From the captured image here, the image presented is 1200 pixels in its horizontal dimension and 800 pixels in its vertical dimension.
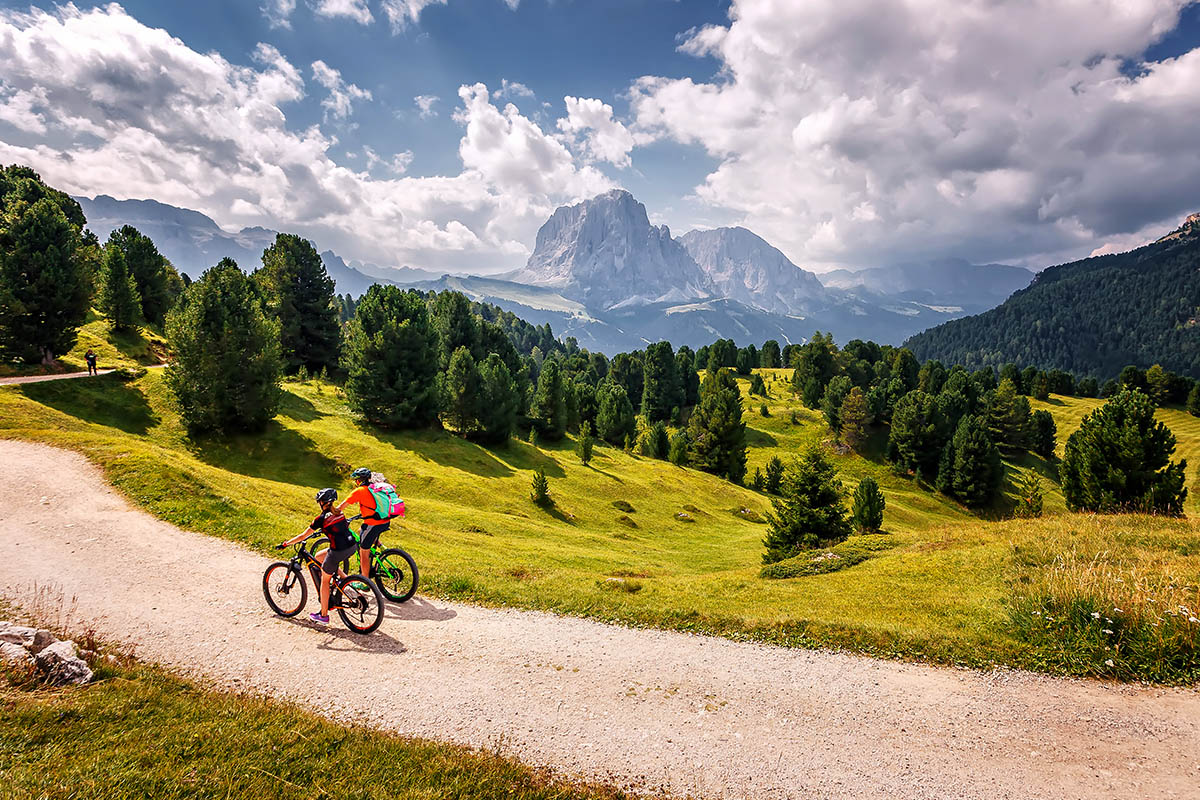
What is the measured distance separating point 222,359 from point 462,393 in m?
23.9

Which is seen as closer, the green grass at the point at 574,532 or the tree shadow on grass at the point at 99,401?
the green grass at the point at 574,532

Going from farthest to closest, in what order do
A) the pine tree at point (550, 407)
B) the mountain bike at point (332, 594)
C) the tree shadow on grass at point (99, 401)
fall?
the pine tree at point (550, 407) → the tree shadow on grass at point (99, 401) → the mountain bike at point (332, 594)

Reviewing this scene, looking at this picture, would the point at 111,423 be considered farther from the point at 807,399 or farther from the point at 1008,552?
the point at 807,399

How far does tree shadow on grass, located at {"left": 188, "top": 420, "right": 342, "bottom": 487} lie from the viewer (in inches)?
1444

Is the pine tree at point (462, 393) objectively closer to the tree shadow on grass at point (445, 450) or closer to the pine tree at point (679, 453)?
the tree shadow on grass at point (445, 450)

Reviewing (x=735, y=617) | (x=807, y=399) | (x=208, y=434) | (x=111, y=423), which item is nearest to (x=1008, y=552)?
(x=735, y=617)

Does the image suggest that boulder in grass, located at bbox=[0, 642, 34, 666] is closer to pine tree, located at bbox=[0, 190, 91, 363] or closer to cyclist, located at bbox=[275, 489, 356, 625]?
cyclist, located at bbox=[275, 489, 356, 625]

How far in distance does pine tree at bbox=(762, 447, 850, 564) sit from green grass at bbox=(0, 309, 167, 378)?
6355 cm

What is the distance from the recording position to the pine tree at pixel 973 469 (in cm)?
7494

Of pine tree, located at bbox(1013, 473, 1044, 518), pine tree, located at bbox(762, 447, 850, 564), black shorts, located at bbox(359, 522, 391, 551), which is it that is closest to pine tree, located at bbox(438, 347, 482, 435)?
pine tree, located at bbox(762, 447, 850, 564)

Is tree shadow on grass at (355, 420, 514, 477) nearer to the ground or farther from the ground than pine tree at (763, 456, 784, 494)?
farther from the ground

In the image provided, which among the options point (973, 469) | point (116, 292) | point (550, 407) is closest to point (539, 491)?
point (550, 407)

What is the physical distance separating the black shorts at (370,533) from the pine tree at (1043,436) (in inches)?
5100

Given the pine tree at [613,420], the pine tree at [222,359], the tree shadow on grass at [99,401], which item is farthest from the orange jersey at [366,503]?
the pine tree at [613,420]
